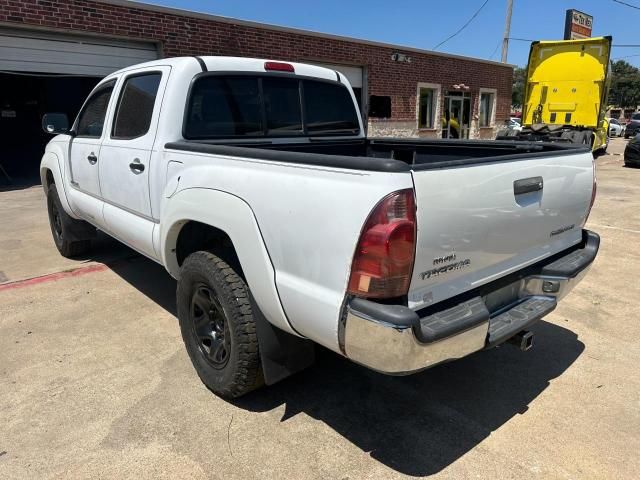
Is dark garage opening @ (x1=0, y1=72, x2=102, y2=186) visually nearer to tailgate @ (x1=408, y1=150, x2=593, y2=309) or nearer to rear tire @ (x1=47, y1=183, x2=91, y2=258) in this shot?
rear tire @ (x1=47, y1=183, x2=91, y2=258)

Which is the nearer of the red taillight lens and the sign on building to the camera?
the red taillight lens

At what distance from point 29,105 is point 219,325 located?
54.5 feet

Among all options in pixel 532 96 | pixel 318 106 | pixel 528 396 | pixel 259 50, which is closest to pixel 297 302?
Result: pixel 528 396

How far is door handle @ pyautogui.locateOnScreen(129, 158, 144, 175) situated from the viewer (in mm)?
3373

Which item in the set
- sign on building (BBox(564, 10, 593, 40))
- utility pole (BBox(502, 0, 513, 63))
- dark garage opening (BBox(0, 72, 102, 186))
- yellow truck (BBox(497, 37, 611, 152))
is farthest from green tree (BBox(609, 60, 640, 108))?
dark garage opening (BBox(0, 72, 102, 186))

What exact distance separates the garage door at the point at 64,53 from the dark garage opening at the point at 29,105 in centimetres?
488

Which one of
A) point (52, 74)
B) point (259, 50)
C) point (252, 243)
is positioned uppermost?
point (259, 50)

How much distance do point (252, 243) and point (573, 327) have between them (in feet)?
9.66

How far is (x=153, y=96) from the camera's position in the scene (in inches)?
134

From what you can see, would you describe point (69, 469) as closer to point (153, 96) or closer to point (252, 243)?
point (252, 243)

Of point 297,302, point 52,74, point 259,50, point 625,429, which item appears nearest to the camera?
point 297,302

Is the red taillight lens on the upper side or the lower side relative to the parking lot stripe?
upper

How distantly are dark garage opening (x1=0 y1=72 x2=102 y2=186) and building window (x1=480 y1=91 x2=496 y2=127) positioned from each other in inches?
655

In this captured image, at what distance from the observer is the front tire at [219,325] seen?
256 centimetres
